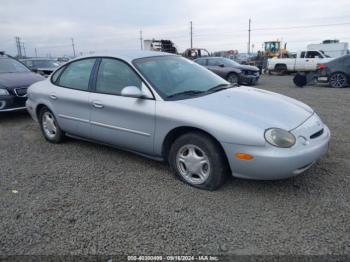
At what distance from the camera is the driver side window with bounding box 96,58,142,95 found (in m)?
3.64

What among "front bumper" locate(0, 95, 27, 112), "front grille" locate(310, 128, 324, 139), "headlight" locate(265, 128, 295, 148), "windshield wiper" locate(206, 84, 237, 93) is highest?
"windshield wiper" locate(206, 84, 237, 93)

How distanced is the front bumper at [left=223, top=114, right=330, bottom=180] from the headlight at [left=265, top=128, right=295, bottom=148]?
0.04 meters

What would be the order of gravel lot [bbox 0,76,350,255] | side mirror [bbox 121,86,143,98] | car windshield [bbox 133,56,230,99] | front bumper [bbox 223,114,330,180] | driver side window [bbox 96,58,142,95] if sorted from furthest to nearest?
driver side window [bbox 96,58,142,95]
car windshield [bbox 133,56,230,99]
side mirror [bbox 121,86,143,98]
front bumper [bbox 223,114,330,180]
gravel lot [bbox 0,76,350,255]

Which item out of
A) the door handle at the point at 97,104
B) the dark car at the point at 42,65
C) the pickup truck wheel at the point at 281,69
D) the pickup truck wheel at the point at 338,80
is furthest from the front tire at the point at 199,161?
the pickup truck wheel at the point at 281,69

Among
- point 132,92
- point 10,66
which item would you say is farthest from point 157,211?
point 10,66

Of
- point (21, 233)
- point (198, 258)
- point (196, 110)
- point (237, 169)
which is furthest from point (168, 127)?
point (21, 233)

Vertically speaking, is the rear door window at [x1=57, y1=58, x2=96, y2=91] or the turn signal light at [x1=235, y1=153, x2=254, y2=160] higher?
the rear door window at [x1=57, y1=58, x2=96, y2=91]

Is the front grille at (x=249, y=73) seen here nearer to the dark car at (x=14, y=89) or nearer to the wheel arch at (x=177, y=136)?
the dark car at (x=14, y=89)

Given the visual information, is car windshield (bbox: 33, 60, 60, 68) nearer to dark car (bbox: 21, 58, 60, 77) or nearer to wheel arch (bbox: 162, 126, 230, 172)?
dark car (bbox: 21, 58, 60, 77)

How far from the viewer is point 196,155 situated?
3.18 metres

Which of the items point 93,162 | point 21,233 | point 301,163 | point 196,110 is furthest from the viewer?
point 93,162

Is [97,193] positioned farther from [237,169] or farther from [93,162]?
[237,169]

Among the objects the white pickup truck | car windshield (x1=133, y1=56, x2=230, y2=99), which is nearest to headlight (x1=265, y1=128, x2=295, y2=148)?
car windshield (x1=133, y1=56, x2=230, y2=99)

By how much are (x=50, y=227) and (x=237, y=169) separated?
1841 millimetres
